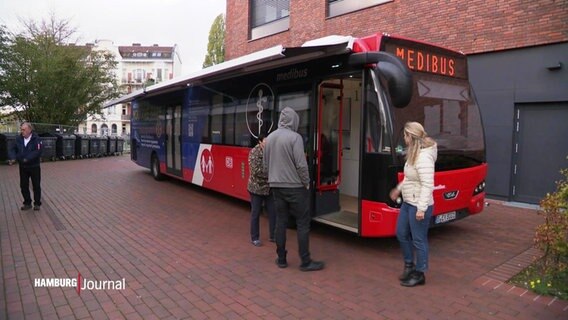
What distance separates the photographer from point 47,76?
884 inches

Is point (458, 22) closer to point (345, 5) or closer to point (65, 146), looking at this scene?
point (345, 5)

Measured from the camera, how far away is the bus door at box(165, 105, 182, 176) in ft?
38.0

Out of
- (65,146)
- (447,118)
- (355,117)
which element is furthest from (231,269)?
(65,146)

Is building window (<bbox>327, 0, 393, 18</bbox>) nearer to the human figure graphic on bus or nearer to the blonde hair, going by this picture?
the human figure graphic on bus

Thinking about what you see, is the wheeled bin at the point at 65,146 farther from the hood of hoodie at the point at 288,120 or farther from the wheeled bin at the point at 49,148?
the hood of hoodie at the point at 288,120

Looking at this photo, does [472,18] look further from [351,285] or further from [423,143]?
[351,285]

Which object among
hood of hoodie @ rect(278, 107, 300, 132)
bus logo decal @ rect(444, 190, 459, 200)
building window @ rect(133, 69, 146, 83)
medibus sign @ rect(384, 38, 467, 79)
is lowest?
bus logo decal @ rect(444, 190, 459, 200)

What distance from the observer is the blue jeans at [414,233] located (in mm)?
4551

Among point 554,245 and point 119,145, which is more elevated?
point 119,145

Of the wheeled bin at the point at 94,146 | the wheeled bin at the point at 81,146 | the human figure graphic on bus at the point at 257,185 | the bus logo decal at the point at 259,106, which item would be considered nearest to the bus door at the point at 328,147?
the human figure graphic on bus at the point at 257,185

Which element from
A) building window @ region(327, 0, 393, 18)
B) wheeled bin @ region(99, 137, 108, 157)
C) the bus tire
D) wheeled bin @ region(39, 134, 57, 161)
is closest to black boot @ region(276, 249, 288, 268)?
the bus tire

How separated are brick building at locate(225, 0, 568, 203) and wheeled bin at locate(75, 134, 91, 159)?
16815 millimetres

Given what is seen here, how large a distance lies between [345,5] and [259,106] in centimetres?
754

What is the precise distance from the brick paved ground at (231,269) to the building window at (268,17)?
402 inches
